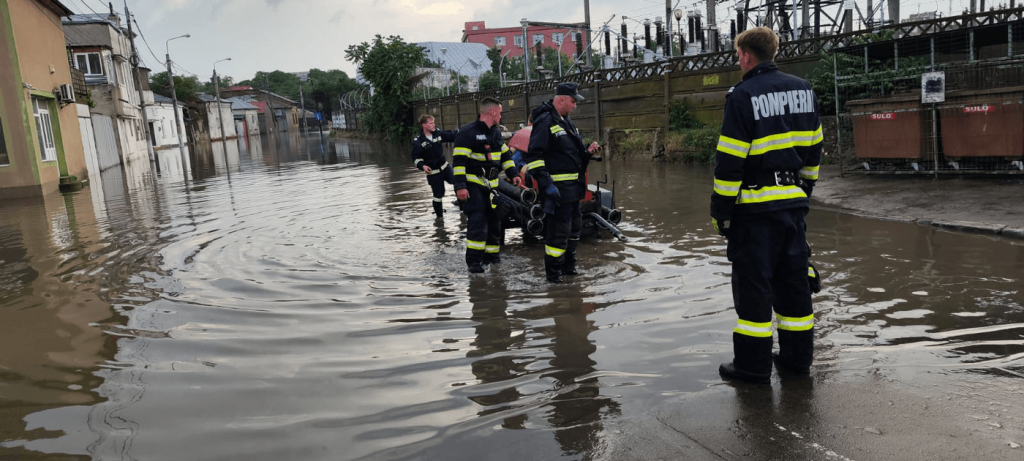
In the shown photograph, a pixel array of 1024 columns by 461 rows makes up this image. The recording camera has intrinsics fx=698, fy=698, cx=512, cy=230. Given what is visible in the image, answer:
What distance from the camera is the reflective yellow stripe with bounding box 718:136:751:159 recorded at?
12.6ft

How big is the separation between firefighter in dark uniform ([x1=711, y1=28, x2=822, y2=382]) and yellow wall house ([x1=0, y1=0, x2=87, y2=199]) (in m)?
19.3

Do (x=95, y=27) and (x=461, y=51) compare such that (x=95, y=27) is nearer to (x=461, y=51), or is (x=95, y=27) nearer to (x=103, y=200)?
(x=103, y=200)

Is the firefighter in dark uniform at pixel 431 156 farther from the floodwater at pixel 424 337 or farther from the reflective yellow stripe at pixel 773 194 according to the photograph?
the reflective yellow stripe at pixel 773 194

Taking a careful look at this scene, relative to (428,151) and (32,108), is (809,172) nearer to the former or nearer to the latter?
(428,151)

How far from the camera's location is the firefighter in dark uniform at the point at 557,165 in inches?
253

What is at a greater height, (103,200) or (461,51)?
(461,51)

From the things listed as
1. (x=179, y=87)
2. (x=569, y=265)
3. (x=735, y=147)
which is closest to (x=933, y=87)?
(x=569, y=265)

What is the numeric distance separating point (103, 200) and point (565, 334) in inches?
598

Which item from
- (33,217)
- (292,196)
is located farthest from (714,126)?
(33,217)

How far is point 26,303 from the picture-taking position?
21.3ft

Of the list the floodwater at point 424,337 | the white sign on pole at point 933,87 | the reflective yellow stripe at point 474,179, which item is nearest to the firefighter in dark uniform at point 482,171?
the reflective yellow stripe at point 474,179

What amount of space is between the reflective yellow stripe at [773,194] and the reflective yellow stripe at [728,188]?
0.09 meters

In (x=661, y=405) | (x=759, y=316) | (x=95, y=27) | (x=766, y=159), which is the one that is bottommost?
(x=661, y=405)

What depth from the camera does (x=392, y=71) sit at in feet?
154
